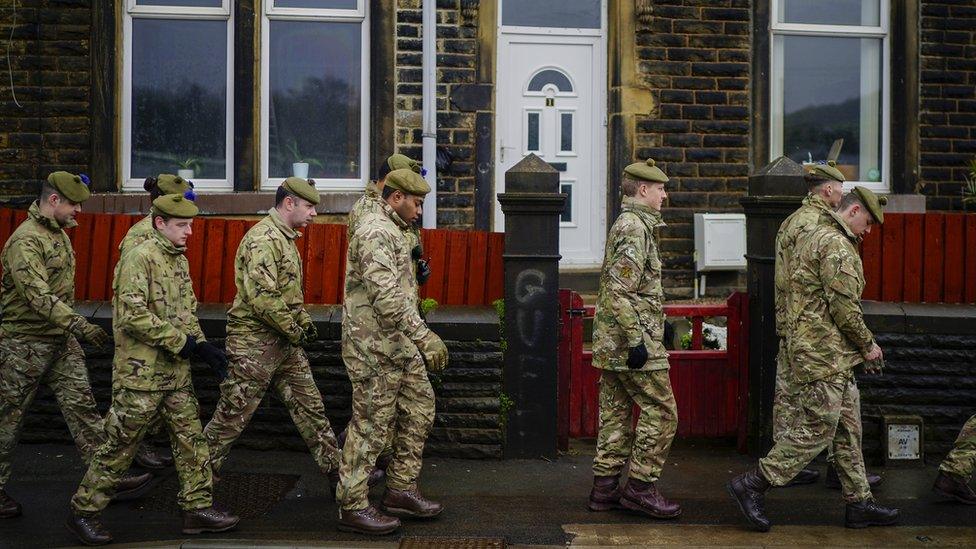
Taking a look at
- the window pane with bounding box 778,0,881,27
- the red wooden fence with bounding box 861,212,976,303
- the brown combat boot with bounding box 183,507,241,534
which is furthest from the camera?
the window pane with bounding box 778,0,881,27

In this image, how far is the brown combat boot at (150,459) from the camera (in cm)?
740

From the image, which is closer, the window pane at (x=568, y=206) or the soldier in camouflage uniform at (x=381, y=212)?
the soldier in camouflage uniform at (x=381, y=212)

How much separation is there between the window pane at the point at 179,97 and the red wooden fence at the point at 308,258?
89.3 inches

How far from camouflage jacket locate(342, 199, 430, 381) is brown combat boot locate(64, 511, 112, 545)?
5.04 feet

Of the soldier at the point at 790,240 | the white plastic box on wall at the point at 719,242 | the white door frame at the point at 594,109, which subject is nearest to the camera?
the soldier at the point at 790,240

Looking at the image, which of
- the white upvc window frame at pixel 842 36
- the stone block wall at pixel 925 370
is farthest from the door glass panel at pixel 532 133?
the stone block wall at pixel 925 370

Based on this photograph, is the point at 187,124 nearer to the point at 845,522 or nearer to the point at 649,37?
the point at 649,37

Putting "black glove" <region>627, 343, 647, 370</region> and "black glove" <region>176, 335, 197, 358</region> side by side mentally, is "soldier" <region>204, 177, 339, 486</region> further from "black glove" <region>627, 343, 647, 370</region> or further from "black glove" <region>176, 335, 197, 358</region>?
"black glove" <region>627, 343, 647, 370</region>

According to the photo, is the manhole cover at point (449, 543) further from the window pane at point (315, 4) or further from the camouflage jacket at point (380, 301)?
the window pane at point (315, 4)

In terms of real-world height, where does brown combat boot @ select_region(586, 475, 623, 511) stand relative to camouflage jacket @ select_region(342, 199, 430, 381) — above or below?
below

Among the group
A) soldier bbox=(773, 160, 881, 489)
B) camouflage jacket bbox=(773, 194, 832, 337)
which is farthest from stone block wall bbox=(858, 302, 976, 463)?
camouflage jacket bbox=(773, 194, 832, 337)

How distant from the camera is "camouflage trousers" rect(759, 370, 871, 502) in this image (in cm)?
633

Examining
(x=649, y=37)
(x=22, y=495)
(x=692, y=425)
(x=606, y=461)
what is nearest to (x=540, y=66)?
(x=649, y=37)

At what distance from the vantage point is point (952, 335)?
8.04 m
